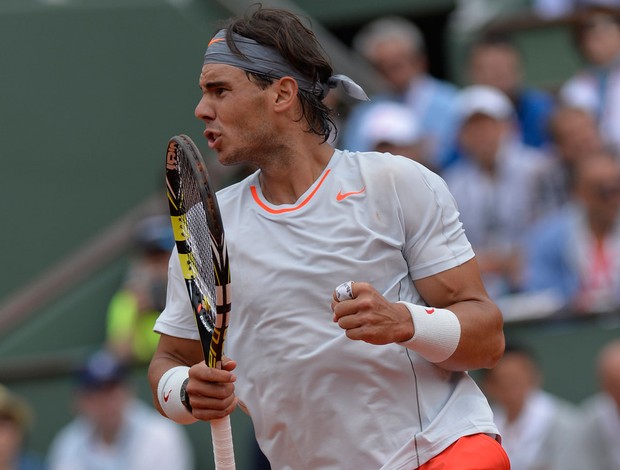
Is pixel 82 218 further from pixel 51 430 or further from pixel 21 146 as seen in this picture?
pixel 51 430

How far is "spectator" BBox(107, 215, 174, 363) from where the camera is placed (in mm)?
7816

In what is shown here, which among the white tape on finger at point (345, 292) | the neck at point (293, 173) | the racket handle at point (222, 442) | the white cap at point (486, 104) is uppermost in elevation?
the neck at point (293, 173)

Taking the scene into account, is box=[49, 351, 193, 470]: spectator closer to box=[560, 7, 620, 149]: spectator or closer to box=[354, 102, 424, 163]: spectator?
box=[354, 102, 424, 163]: spectator

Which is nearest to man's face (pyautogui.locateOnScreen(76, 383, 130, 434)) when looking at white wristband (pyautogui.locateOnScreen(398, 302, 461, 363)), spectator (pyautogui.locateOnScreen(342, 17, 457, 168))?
spectator (pyautogui.locateOnScreen(342, 17, 457, 168))

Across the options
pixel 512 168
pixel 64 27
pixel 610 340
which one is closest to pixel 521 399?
pixel 610 340

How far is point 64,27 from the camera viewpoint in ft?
31.9

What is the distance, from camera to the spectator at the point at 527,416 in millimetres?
6699

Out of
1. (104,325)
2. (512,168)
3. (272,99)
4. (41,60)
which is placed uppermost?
(272,99)

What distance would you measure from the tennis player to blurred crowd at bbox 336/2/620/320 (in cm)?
350

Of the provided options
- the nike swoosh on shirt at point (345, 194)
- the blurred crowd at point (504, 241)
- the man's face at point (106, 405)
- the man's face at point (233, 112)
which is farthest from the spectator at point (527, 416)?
the man's face at point (233, 112)

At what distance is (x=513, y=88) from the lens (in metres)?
8.46

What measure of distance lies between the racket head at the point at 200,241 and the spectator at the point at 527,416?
351cm

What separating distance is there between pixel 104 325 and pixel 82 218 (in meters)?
1.17

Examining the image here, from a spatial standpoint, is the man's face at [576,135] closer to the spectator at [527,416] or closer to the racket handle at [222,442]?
the spectator at [527,416]
